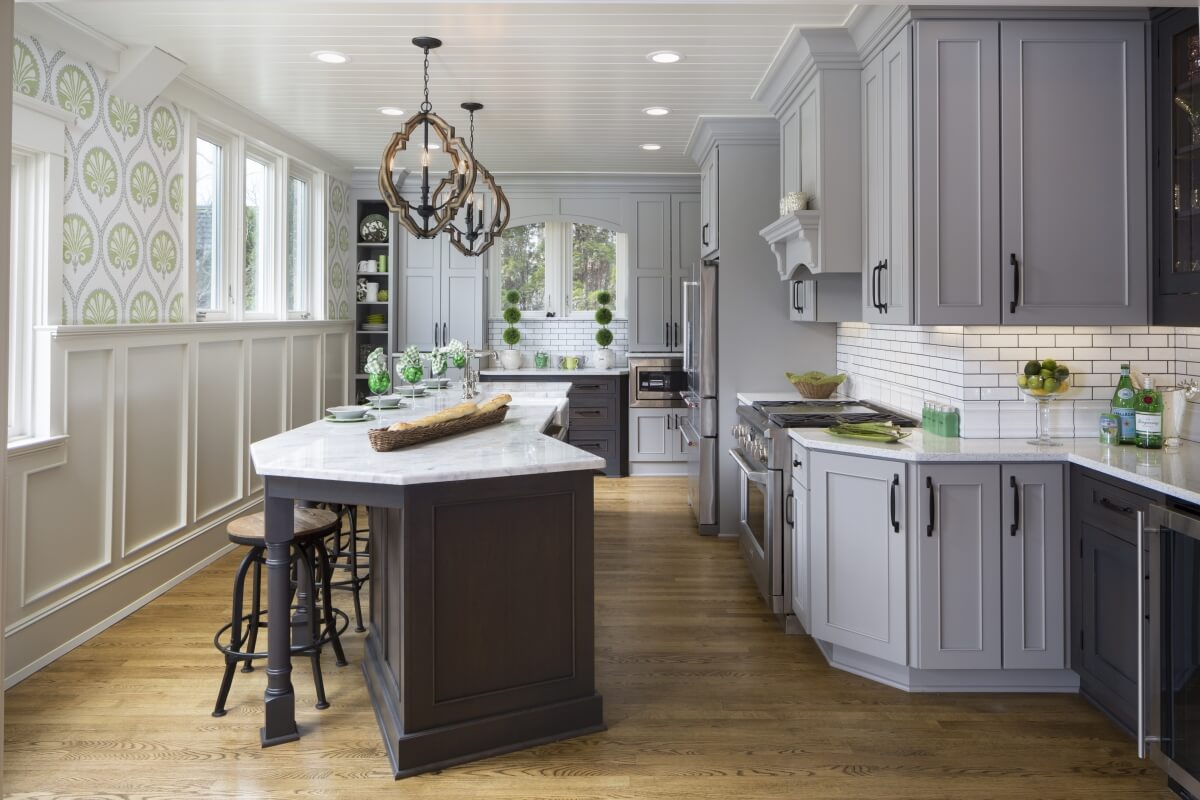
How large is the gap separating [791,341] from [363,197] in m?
4.21

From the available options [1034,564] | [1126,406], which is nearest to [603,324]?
[1126,406]

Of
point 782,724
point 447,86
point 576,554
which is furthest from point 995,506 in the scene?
point 447,86

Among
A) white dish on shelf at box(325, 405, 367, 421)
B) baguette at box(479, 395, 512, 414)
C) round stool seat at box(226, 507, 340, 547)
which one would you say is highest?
baguette at box(479, 395, 512, 414)

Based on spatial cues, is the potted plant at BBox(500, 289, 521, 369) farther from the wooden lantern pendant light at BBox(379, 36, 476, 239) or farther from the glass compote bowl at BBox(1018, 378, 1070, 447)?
the glass compote bowl at BBox(1018, 378, 1070, 447)

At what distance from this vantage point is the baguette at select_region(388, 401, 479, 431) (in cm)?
300

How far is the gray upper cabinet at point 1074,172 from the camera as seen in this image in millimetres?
3209

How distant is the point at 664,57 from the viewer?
4.30 m

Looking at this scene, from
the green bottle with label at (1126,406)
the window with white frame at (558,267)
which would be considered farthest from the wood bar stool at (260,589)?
the window with white frame at (558,267)

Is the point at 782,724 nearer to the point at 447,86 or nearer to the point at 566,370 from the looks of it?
the point at 447,86

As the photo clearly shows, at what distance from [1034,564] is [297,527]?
269 centimetres

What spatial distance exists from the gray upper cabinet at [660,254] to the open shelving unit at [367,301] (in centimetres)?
222

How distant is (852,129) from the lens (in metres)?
4.07

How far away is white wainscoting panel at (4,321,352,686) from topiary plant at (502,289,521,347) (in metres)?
2.65

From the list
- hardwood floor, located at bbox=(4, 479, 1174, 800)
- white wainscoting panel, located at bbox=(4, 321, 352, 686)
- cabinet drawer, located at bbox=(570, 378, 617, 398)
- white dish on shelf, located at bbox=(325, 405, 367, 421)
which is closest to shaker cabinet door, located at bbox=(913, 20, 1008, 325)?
hardwood floor, located at bbox=(4, 479, 1174, 800)
